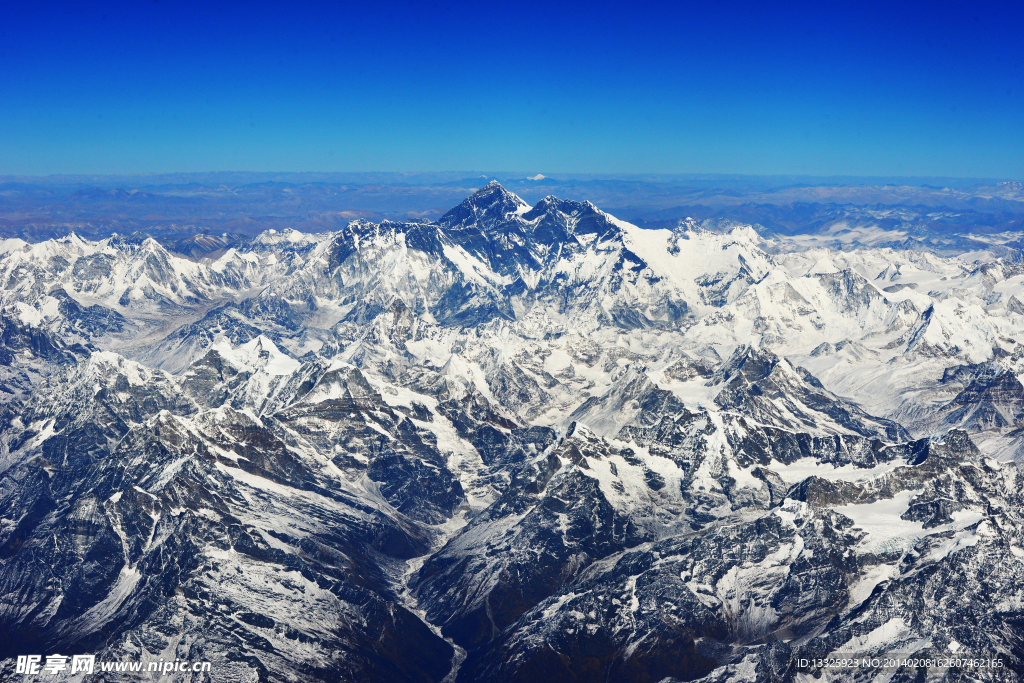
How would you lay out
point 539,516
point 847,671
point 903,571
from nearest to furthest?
point 847,671 < point 903,571 < point 539,516

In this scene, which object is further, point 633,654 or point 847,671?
point 633,654

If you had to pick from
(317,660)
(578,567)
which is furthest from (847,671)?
(317,660)

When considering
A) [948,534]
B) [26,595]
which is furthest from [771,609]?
[26,595]

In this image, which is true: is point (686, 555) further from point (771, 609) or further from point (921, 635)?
point (921, 635)

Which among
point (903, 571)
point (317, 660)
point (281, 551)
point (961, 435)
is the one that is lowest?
point (317, 660)

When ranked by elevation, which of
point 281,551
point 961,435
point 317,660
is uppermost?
point 961,435

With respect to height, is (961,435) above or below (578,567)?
above

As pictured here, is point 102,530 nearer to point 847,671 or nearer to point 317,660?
point 317,660

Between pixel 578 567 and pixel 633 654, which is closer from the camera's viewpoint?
pixel 633 654

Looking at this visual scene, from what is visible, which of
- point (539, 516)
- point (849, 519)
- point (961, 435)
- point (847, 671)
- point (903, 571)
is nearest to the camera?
point (847, 671)
